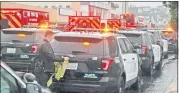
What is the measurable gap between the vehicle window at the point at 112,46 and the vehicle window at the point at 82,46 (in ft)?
0.38

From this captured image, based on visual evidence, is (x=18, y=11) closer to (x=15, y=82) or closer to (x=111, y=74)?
(x=111, y=74)

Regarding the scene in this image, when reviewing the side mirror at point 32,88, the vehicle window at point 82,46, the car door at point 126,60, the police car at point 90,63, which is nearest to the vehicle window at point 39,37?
the car door at point 126,60

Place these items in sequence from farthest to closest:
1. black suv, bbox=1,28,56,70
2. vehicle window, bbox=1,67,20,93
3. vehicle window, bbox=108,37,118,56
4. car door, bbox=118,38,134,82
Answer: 1. black suv, bbox=1,28,56,70
2. car door, bbox=118,38,134,82
3. vehicle window, bbox=108,37,118,56
4. vehicle window, bbox=1,67,20,93

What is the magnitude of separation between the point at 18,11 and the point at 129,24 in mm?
8568

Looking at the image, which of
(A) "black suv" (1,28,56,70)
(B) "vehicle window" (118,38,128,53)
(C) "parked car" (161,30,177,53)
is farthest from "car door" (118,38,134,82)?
(C) "parked car" (161,30,177,53)

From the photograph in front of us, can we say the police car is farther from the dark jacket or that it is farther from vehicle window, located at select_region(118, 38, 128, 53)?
vehicle window, located at select_region(118, 38, 128, 53)

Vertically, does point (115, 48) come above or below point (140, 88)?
above

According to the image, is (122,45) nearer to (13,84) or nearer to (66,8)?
(13,84)

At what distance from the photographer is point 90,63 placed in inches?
304

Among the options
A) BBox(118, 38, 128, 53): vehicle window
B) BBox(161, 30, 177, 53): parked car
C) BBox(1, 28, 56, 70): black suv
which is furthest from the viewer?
BBox(161, 30, 177, 53): parked car

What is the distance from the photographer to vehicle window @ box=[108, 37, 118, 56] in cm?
797

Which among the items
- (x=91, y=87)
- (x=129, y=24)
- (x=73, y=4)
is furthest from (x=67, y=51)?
(x=73, y=4)

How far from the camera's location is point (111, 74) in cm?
773

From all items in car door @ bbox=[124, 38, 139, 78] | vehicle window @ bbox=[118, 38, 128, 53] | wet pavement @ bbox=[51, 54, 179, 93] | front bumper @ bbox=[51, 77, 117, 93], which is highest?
vehicle window @ bbox=[118, 38, 128, 53]
